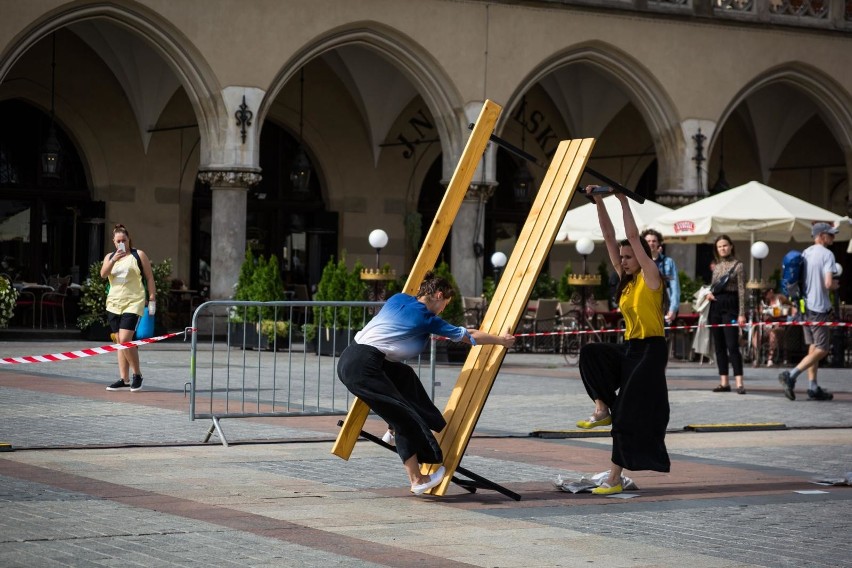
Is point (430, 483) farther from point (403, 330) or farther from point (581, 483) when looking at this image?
point (581, 483)

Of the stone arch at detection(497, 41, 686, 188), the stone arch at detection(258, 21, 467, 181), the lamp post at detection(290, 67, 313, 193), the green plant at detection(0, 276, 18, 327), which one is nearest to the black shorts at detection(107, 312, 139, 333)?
the green plant at detection(0, 276, 18, 327)

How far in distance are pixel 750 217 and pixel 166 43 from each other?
369 inches

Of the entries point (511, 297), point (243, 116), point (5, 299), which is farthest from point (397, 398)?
point (243, 116)

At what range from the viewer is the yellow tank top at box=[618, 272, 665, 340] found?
840cm

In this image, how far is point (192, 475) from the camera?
847cm

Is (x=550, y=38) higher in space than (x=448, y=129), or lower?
higher

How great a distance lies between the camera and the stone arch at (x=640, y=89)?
2564cm

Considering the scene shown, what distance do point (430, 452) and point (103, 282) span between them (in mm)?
13721

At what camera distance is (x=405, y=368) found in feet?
26.8

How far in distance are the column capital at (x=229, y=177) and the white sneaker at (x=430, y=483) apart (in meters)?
15.9

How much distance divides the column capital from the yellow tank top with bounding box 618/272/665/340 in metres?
15.5

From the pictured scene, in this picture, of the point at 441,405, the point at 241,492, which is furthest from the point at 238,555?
the point at 441,405

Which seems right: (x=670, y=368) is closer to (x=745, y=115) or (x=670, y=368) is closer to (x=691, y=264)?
(x=691, y=264)

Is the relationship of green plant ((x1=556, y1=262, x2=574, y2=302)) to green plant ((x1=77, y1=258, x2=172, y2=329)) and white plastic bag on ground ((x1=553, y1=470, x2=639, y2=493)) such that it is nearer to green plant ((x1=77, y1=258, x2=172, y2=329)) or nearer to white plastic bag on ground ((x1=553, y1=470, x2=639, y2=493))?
green plant ((x1=77, y1=258, x2=172, y2=329))
